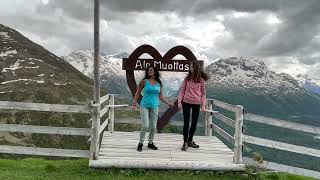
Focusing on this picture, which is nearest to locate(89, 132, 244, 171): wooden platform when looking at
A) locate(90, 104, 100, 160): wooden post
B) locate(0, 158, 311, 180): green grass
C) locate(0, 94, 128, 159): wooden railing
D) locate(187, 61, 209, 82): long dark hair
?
locate(0, 158, 311, 180): green grass

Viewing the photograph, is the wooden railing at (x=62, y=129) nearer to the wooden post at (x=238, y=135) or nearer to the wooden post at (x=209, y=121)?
the wooden post at (x=238, y=135)

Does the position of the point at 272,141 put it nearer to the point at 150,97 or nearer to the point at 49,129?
the point at 150,97

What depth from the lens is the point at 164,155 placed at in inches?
→ 585

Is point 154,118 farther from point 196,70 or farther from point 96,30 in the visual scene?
point 96,30

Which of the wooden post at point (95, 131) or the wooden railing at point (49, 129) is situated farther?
the wooden railing at point (49, 129)

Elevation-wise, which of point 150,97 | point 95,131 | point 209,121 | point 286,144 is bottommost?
point 286,144

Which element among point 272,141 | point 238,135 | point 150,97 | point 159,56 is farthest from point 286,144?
point 159,56

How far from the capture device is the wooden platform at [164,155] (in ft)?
43.6

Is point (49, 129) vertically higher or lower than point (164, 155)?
higher

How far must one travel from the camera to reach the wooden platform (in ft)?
43.6

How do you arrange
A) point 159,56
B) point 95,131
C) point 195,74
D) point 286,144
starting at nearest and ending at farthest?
1. point 286,144
2. point 95,131
3. point 195,74
4. point 159,56

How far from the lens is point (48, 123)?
174250 millimetres

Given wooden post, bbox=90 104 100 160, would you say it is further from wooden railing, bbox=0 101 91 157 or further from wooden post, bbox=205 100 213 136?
wooden post, bbox=205 100 213 136

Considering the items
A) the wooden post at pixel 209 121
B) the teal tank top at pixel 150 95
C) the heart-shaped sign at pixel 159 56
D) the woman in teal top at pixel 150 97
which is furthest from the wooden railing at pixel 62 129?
the wooden post at pixel 209 121
